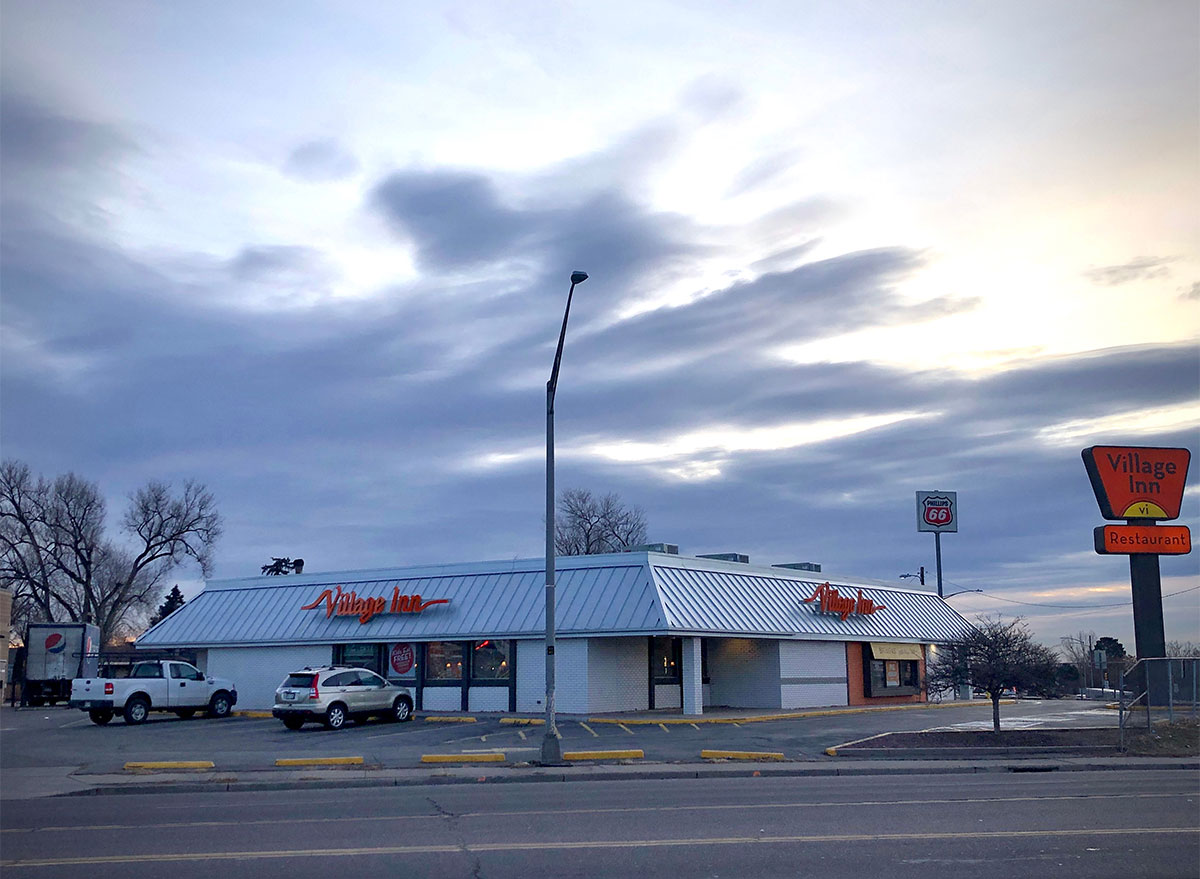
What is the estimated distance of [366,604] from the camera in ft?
130

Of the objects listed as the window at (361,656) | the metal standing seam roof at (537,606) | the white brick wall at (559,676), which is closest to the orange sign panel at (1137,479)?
the metal standing seam roof at (537,606)

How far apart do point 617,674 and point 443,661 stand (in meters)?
6.67

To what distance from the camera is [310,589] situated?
4328 cm

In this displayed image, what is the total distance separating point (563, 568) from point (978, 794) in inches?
897

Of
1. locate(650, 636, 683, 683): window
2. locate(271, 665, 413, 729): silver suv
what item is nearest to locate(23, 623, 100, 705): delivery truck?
locate(271, 665, 413, 729): silver suv

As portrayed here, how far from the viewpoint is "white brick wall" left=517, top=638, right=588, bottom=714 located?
34844 mm

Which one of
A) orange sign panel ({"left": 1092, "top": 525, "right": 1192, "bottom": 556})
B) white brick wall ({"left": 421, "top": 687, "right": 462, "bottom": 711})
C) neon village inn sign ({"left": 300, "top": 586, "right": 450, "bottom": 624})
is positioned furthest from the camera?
neon village inn sign ({"left": 300, "top": 586, "right": 450, "bottom": 624})

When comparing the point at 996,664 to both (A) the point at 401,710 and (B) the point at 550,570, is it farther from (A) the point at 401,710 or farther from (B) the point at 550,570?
(A) the point at 401,710

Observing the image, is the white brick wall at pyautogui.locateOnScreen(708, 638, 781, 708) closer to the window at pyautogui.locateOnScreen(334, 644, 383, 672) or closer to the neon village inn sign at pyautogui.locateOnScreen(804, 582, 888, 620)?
the neon village inn sign at pyautogui.locateOnScreen(804, 582, 888, 620)

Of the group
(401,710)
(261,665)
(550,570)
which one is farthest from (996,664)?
(261,665)

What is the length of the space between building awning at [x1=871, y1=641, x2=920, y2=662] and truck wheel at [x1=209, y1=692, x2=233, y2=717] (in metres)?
25.4

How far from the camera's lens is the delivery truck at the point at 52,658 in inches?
1891

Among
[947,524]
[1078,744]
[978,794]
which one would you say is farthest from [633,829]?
[947,524]

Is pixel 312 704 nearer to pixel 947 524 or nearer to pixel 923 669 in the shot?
pixel 923 669
